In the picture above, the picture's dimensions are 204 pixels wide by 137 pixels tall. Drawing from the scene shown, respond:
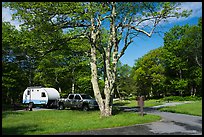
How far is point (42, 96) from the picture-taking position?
32562mm

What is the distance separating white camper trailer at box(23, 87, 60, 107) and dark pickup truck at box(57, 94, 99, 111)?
6.99 ft

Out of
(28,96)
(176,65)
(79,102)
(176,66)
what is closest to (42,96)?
(28,96)

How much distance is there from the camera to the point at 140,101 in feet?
59.7

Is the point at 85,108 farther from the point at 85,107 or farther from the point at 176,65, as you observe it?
the point at 176,65

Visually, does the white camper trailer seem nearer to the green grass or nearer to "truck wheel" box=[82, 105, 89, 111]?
"truck wheel" box=[82, 105, 89, 111]

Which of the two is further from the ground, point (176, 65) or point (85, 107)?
point (176, 65)

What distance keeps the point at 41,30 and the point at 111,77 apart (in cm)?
590

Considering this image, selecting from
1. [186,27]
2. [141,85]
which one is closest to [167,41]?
[186,27]

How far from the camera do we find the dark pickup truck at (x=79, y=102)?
2641cm

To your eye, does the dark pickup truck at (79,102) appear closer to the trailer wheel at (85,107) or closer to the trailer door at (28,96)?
the trailer wheel at (85,107)

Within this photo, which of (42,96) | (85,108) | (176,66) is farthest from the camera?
(176,66)

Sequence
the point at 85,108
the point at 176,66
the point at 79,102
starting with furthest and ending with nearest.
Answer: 1. the point at 176,66
2. the point at 79,102
3. the point at 85,108

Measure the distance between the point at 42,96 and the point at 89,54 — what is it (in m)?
13.5

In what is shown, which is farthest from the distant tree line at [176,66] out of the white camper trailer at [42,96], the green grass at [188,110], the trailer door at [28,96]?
the trailer door at [28,96]
